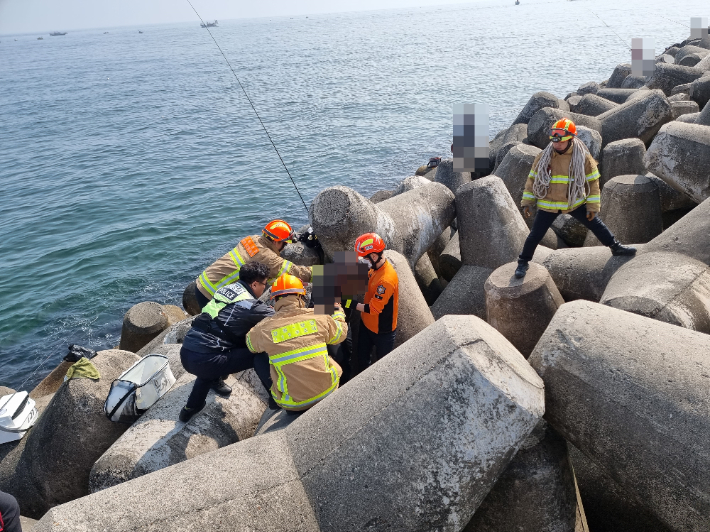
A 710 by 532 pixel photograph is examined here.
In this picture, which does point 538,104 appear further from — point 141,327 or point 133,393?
point 133,393

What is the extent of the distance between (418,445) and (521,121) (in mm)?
11539

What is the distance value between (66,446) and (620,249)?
5.51 m

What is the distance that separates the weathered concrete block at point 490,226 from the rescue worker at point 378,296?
1.96 meters

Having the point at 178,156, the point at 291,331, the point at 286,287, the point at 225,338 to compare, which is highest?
the point at 286,287

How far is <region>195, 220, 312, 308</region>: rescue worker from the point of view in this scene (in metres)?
5.53

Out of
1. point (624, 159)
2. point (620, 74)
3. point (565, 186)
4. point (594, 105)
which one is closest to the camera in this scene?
point (565, 186)

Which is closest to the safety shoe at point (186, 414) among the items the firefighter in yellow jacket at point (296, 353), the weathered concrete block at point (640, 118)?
the firefighter in yellow jacket at point (296, 353)

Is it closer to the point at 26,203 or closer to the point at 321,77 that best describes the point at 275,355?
the point at 26,203

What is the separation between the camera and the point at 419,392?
2881 millimetres

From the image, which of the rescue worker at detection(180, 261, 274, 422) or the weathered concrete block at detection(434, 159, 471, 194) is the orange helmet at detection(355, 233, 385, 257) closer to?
the rescue worker at detection(180, 261, 274, 422)

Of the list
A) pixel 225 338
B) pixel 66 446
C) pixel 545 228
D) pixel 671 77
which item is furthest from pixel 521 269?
pixel 671 77

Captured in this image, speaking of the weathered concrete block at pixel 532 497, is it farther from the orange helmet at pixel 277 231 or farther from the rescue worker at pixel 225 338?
the orange helmet at pixel 277 231

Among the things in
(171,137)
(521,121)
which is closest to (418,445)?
(521,121)

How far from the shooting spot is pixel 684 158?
20.0ft
